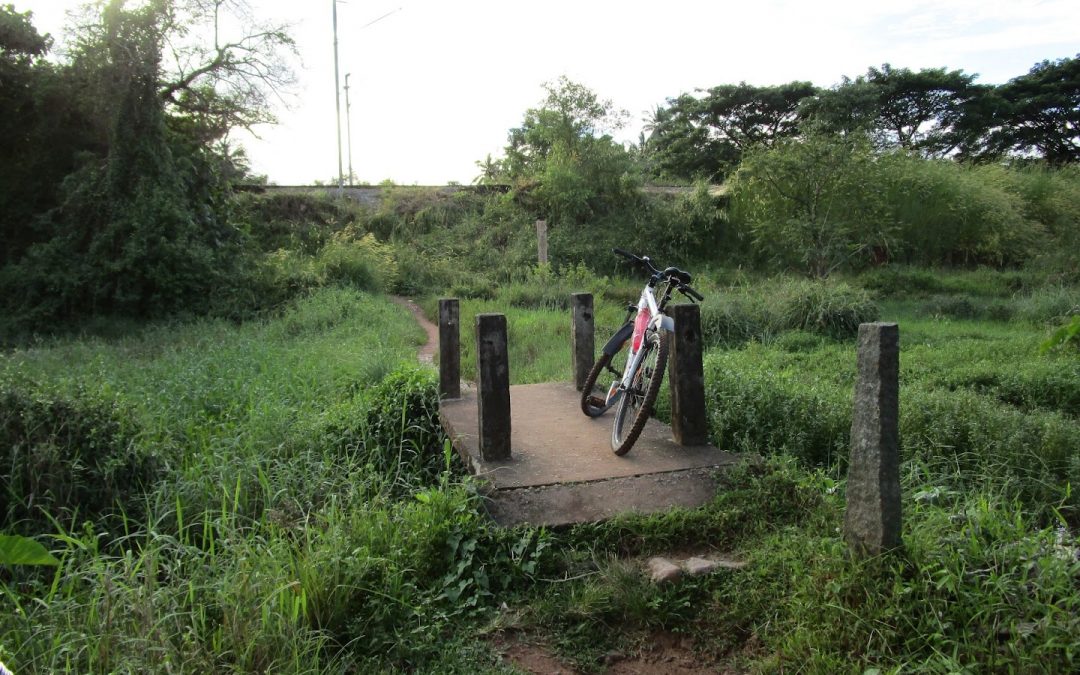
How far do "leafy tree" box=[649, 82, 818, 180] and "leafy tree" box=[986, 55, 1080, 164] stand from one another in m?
6.32

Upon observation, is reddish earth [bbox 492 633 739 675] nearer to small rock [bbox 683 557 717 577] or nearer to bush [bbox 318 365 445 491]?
small rock [bbox 683 557 717 577]

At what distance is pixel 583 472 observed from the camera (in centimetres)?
399

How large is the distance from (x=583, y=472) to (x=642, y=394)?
2.25ft

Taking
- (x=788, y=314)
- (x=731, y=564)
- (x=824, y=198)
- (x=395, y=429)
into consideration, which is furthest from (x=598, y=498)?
(x=824, y=198)

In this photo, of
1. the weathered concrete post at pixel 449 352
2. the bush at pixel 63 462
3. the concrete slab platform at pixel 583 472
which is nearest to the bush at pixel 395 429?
the weathered concrete post at pixel 449 352

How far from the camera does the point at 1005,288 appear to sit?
14.6 metres

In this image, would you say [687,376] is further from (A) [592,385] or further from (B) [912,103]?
(B) [912,103]

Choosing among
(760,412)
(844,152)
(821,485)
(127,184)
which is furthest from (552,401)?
(844,152)

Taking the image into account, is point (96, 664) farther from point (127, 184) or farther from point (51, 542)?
point (127, 184)

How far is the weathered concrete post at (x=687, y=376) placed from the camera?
14.1 feet

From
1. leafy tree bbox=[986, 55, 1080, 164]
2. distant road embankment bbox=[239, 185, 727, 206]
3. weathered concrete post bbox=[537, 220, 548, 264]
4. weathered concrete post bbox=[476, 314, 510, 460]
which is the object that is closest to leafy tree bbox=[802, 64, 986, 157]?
leafy tree bbox=[986, 55, 1080, 164]

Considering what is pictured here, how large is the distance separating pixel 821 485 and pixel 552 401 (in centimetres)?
234

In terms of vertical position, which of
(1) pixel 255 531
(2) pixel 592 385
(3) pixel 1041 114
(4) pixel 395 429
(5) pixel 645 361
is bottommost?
(1) pixel 255 531

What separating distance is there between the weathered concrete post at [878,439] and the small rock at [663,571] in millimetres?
732
